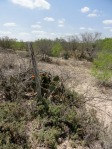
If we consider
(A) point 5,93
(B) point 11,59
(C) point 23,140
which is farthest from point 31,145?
(B) point 11,59

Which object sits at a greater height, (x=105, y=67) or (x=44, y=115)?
(x=105, y=67)

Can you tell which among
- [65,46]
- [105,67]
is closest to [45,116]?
[105,67]

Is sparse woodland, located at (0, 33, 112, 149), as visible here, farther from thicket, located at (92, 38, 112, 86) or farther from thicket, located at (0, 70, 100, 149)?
thicket, located at (92, 38, 112, 86)

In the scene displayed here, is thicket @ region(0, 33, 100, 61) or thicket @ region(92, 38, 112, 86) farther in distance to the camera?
thicket @ region(0, 33, 100, 61)

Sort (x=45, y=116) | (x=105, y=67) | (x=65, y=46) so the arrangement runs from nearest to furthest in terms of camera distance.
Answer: (x=45, y=116), (x=105, y=67), (x=65, y=46)

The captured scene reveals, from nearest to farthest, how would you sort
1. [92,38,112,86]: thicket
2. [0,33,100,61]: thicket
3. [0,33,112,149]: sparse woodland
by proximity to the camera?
1. [0,33,112,149]: sparse woodland
2. [92,38,112,86]: thicket
3. [0,33,100,61]: thicket

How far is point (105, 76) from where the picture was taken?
11.9 metres

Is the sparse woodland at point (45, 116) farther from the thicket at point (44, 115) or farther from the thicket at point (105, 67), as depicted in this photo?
the thicket at point (105, 67)

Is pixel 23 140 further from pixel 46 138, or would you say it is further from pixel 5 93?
pixel 5 93

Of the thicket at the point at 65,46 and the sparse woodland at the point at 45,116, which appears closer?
the sparse woodland at the point at 45,116

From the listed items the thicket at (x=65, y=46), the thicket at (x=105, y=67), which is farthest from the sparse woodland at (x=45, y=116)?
the thicket at (x=65, y=46)

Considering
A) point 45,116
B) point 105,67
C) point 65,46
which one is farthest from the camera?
point 65,46

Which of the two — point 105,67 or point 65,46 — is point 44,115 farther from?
point 65,46

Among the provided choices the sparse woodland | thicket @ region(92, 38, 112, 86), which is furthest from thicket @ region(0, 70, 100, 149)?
thicket @ region(92, 38, 112, 86)
